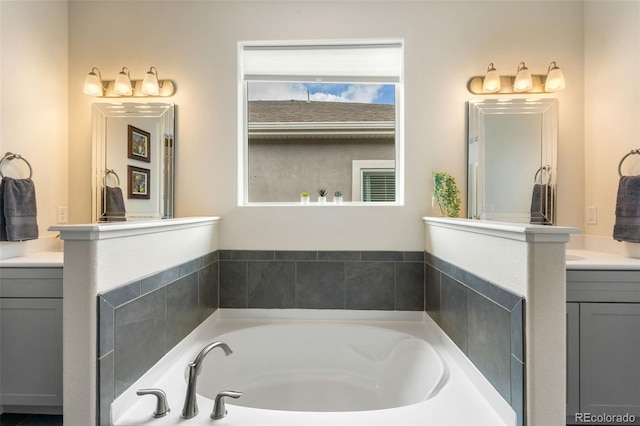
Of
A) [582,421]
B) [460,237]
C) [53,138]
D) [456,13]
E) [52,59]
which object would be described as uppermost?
[456,13]

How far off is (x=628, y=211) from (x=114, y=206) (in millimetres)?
3274

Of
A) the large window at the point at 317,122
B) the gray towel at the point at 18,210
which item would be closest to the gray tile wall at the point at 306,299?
the large window at the point at 317,122

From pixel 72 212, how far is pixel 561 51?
12.1ft

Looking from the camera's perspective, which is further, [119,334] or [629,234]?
[629,234]

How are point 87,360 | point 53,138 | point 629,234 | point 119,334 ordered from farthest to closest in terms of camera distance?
1. point 53,138
2. point 629,234
3. point 119,334
4. point 87,360

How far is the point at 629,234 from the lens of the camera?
1.79 metres

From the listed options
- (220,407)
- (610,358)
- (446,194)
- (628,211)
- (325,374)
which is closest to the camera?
(220,407)

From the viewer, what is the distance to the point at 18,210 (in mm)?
1860

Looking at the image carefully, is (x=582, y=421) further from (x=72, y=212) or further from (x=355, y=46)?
(x=72, y=212)

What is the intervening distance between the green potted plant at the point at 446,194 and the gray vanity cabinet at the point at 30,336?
2265 millimetres

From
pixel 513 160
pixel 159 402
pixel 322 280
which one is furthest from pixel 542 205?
pixel 159 402

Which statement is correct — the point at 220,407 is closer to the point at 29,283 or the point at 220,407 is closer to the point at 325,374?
the point at 325,374

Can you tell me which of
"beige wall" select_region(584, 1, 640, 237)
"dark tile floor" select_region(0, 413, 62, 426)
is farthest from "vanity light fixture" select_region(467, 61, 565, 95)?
"dark tile floor" select_region(0, 413, 62, 426)

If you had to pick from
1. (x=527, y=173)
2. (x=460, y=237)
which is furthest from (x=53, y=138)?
(x=527, y=173)
